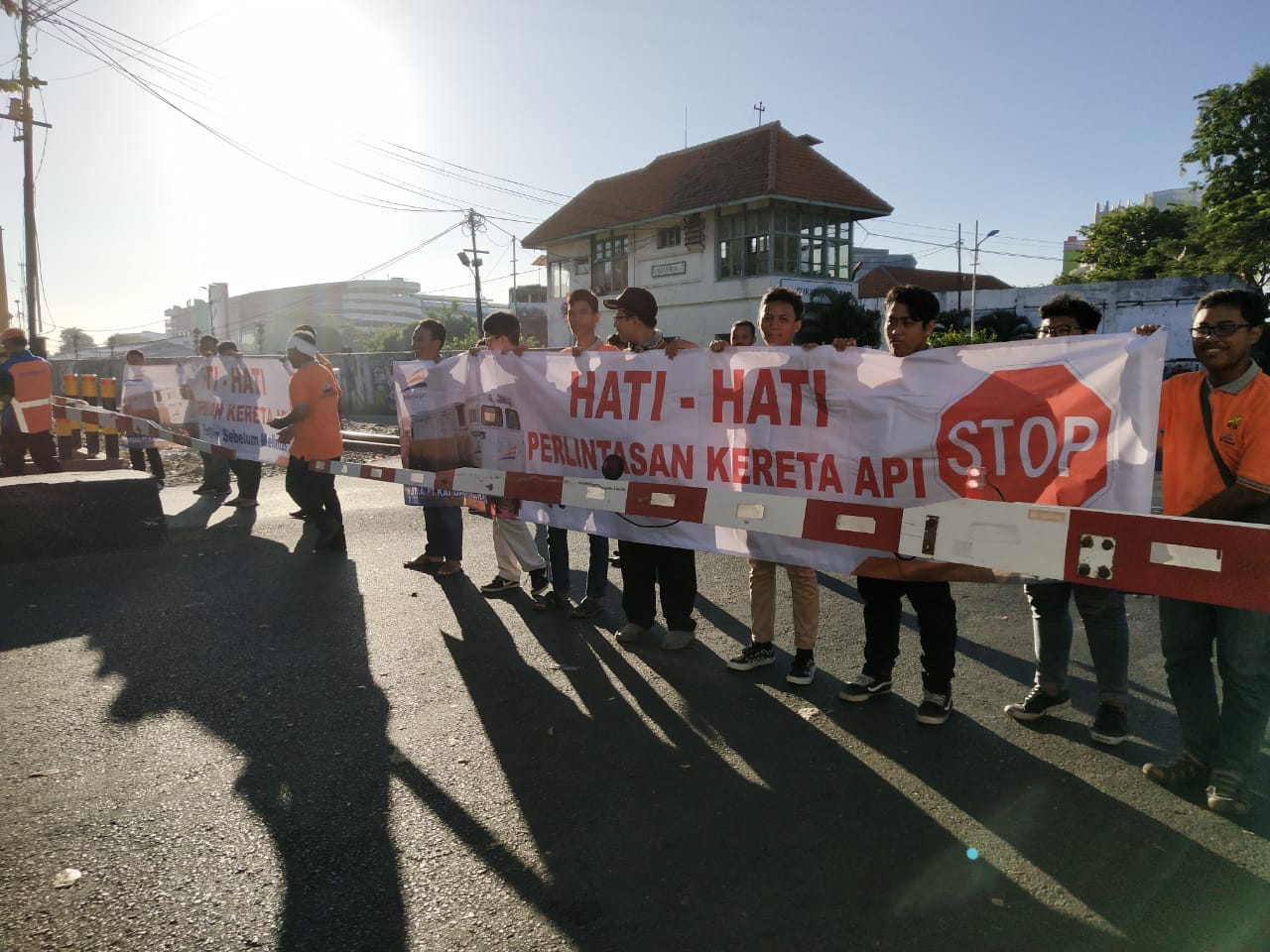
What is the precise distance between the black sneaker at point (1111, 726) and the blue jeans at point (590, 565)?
3.14 m

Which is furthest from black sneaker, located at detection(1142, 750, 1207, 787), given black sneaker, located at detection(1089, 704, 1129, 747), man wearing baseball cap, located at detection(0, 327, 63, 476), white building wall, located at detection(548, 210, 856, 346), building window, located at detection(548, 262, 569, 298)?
building window, located at detection(548, 262, 569, 298)

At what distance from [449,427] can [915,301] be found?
369cm

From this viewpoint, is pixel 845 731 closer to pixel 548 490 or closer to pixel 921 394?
pixel 921 394

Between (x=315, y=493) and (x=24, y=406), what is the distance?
4711 millimetres

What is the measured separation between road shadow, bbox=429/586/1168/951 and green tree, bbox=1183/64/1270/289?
127 feet

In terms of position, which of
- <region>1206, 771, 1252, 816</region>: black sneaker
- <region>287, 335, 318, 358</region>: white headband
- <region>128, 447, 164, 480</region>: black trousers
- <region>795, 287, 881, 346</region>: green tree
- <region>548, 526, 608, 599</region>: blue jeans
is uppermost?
<region>795, 287, 881, 346</region>: green tree

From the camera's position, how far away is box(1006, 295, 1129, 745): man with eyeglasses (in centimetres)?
362

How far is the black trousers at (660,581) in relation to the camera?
486cm

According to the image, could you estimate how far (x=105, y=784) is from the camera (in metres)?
3.30

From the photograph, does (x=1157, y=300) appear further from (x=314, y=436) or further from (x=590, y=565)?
(x=314, y=436)

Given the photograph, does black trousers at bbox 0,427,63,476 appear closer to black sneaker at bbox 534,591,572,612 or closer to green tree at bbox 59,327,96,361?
black sneaker at bbox 534,591,572,612

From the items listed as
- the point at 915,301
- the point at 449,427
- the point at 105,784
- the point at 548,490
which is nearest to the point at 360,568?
the point at 449,427

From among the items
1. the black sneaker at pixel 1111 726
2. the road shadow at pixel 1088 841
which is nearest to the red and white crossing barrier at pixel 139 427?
the road shadow at pixel 1088 841

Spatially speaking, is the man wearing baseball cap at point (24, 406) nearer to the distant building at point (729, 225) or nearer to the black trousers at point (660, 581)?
the black trousers at point (660, 581)
